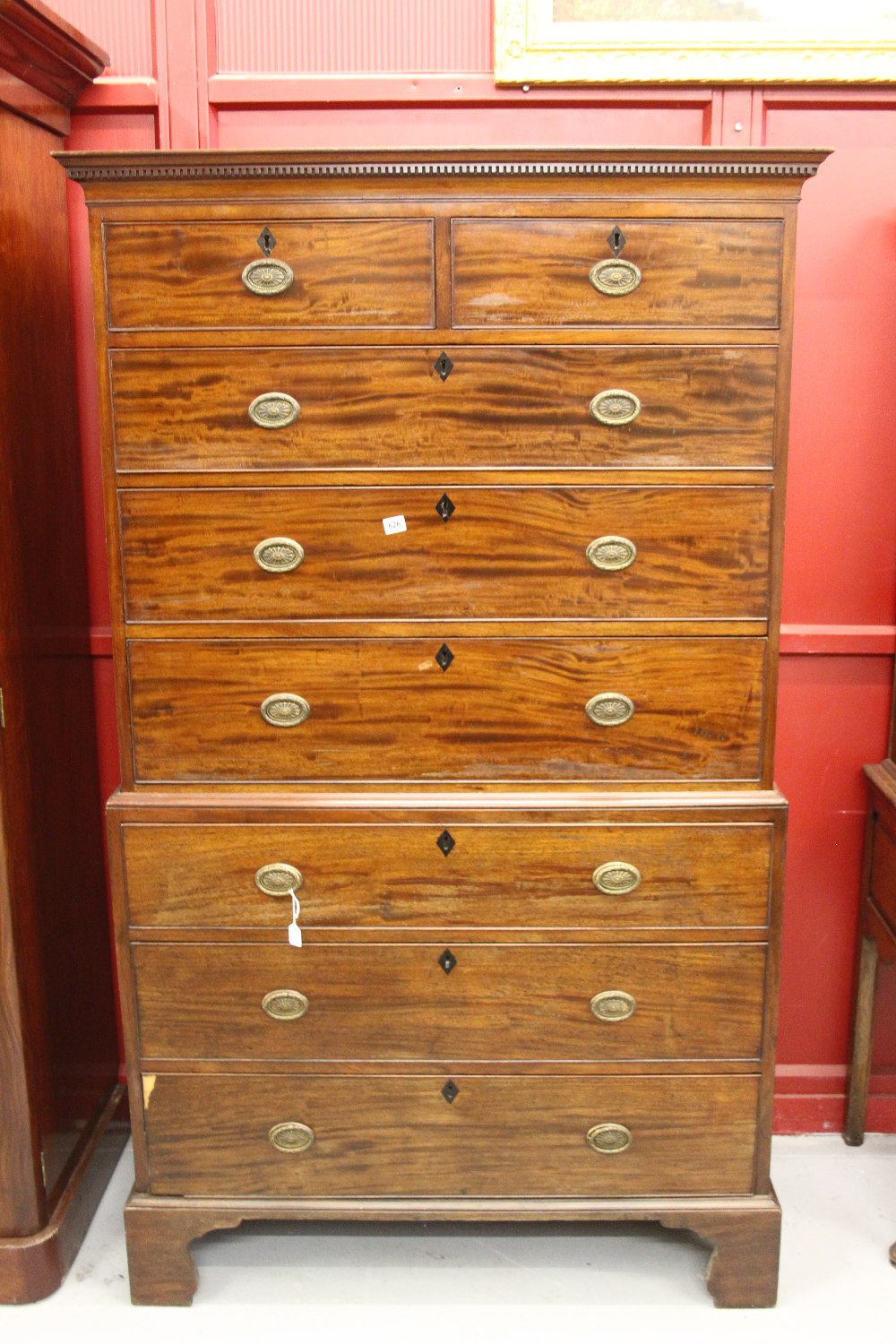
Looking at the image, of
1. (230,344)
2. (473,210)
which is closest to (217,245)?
(230,344)

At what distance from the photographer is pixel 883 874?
8.58 feet

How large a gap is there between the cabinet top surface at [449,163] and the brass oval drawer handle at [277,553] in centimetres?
61

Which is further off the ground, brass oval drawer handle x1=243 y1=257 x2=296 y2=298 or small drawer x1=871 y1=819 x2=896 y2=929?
brass oval drawer handle x1=243 y1=257 x2=296 y2=298

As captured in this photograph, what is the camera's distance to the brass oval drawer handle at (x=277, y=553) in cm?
208

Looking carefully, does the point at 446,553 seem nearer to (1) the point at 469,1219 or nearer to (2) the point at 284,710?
(2) the point at 284,710

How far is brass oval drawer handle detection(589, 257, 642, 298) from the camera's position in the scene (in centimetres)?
198

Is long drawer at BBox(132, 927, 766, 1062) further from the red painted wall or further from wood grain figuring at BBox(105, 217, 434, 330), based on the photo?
wood grain figuring at BBox(105, 217, 434, 330)

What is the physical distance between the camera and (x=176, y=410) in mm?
2043

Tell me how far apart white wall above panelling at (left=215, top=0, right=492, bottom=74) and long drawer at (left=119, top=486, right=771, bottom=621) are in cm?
105

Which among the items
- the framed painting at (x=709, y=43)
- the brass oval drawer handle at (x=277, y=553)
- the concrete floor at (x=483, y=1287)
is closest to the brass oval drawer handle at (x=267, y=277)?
the brass oval drawer handle at (x=277, y=553)

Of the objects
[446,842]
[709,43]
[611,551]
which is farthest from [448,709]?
[709,43]

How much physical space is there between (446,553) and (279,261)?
57 centimetres

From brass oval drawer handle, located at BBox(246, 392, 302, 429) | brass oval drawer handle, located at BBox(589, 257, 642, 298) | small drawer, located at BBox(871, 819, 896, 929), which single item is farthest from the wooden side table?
brass oval drawer handle, located at BBox(246, 392, 302, 429)

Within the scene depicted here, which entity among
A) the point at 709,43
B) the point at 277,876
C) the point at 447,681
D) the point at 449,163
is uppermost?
the point at 709,43
